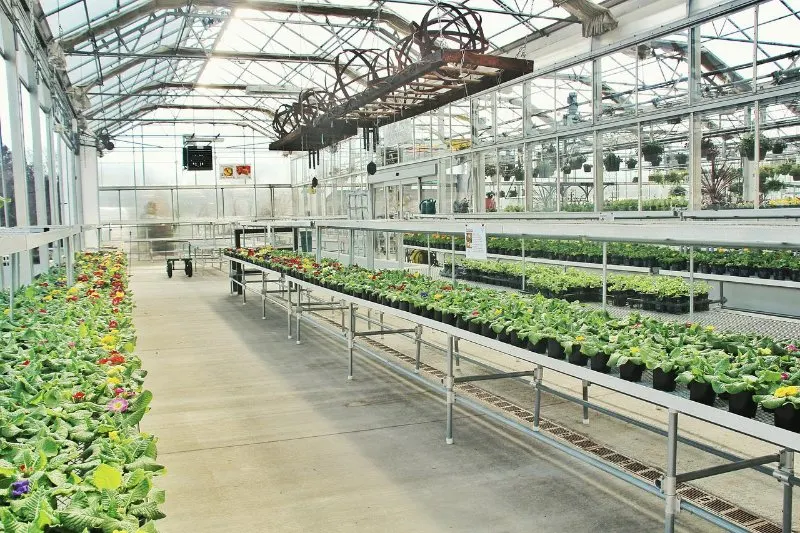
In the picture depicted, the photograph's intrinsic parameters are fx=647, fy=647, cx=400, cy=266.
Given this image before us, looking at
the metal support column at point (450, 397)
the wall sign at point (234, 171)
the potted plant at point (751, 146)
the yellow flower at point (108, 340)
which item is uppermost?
the wall sign at point (234, 171)

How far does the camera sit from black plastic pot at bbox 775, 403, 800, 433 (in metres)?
1.98

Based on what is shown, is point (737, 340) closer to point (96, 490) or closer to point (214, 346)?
point (96, 490)

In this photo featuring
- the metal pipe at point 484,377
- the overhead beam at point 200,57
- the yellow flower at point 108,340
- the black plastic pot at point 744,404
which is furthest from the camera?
the overhead beam at point 200,57

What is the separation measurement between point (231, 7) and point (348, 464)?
10.2 m

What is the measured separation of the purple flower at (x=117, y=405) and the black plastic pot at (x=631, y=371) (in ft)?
6.19

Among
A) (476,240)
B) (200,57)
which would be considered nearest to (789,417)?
(476,240)

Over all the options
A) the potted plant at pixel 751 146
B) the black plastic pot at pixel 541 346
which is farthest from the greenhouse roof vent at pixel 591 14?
the black plastic pot at pixel 541 346

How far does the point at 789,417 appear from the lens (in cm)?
199

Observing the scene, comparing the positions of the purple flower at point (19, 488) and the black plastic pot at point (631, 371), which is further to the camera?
the black plastic pot at point (631, 371)

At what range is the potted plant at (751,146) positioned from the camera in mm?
6617

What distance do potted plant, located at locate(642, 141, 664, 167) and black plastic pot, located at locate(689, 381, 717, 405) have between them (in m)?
6.32

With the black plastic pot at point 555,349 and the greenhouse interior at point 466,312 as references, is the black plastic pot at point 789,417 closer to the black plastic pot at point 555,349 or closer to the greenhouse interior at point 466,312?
the greenhouse interior at point 466,312

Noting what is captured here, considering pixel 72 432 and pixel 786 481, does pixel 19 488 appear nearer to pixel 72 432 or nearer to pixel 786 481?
pixel 72 432

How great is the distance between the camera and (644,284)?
209 inches
